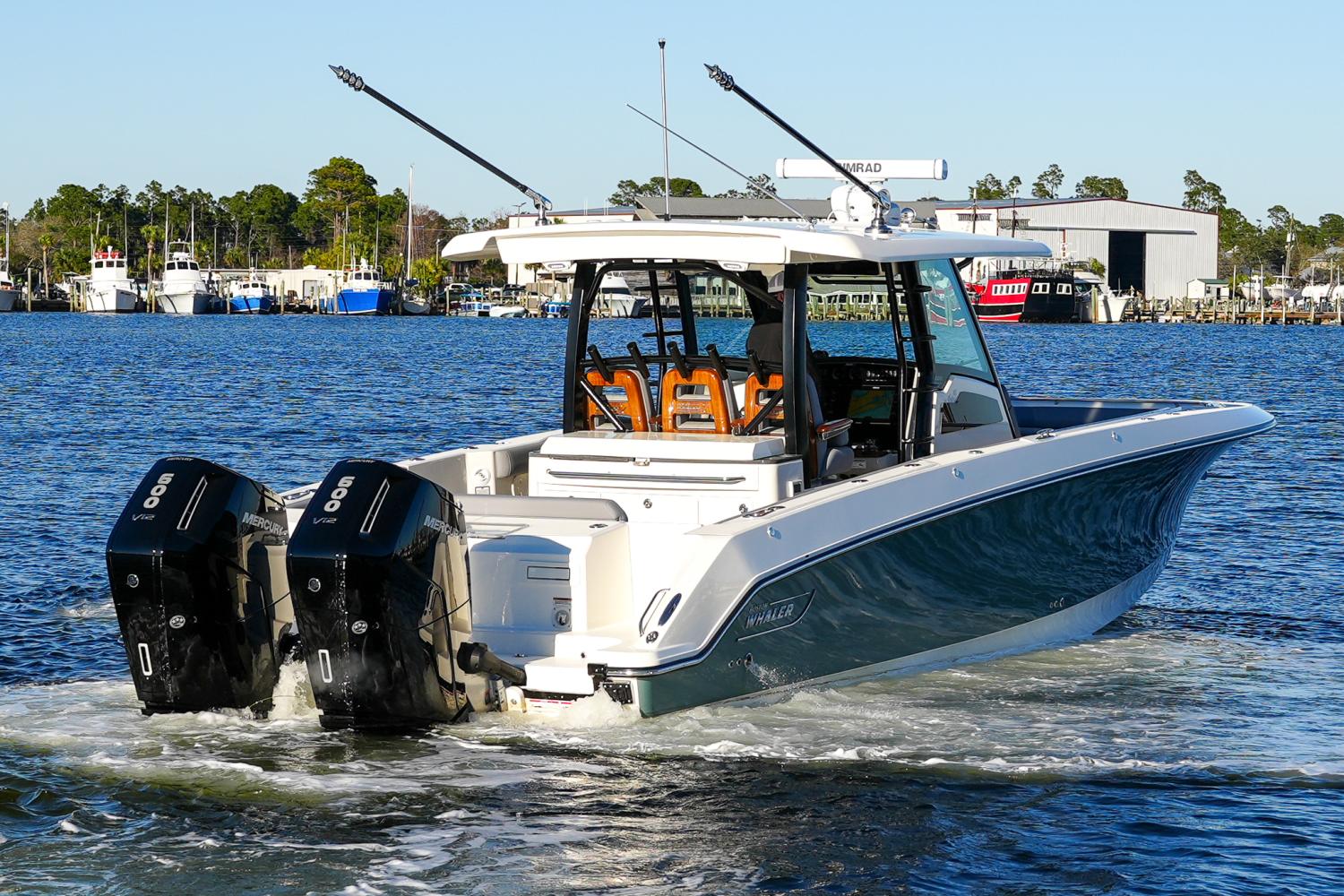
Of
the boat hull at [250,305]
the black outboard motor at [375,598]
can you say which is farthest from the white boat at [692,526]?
the boat hull at [250,305]

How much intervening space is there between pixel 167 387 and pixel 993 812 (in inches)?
1149

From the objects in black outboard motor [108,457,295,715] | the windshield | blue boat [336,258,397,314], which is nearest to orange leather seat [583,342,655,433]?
the windshield

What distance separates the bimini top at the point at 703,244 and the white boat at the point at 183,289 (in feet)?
354

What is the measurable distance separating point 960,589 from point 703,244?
2291mm

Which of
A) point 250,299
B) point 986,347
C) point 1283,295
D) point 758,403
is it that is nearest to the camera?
point 758,403

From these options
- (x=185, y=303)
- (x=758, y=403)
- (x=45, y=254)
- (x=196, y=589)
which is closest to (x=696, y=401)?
(x=758, y=403)

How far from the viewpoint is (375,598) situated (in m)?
5.90

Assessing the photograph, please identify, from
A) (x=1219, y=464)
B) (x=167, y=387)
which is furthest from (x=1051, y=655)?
(x=167, y=387)

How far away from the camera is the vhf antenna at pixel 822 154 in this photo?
7551mm

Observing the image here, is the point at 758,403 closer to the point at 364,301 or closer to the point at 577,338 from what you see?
the point at 577,338

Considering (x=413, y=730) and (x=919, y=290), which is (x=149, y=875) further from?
(x=919, y=290)

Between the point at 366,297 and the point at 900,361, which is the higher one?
the point at 366,297

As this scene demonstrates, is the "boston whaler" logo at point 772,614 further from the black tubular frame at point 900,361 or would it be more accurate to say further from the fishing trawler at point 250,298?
the fishing trawler at point 250,298

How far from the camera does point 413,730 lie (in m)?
6.20
